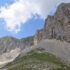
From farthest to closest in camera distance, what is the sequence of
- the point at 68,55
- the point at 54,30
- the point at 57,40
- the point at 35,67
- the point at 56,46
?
1. the point at 54,30
2. the point at 57,40
3. the point at 56,46
4. the point at 68,55
5. the point at 35,67

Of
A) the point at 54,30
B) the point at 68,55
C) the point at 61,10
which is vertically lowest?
the point at 68,55

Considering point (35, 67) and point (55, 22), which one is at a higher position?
point (55, 22)

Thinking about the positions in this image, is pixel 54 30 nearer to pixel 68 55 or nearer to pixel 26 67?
pixel 68 55

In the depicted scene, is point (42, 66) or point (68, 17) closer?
point (42, 66)

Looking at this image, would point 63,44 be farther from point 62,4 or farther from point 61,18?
point 62,4

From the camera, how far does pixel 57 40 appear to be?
134500 mm

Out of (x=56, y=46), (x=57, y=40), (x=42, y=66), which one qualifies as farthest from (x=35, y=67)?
(x=57, y=40)

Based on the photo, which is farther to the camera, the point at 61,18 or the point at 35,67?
the point at 61,18

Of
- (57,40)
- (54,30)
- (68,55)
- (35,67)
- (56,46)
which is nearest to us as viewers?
(35,67)

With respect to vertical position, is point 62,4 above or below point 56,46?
above

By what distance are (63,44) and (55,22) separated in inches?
1153

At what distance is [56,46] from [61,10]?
32.6 m

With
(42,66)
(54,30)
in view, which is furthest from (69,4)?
(42,66)

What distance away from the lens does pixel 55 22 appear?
494 feet
